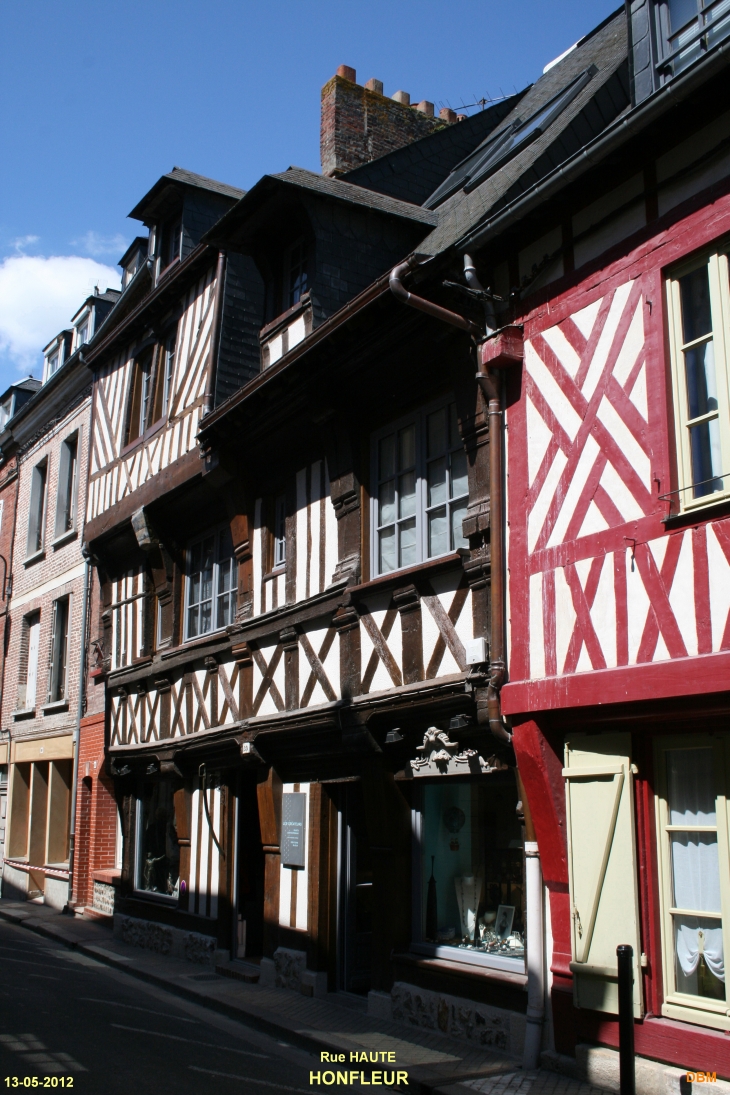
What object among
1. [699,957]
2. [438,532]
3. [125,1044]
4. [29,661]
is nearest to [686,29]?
[438,532]

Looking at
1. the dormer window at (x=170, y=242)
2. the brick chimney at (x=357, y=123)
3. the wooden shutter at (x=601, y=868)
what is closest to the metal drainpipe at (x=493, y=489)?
the wooden shutter at (x=601, y=868)

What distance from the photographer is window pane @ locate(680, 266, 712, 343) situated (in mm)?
5734

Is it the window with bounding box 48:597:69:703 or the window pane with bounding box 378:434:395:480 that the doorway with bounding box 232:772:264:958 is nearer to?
the window pane with bounding box 378:434:395:480

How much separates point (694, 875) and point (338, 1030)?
3.28 m

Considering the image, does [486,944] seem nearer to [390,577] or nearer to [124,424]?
[390,577]

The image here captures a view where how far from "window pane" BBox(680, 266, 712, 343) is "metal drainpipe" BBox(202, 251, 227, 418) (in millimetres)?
6375

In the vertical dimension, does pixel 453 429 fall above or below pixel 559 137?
below

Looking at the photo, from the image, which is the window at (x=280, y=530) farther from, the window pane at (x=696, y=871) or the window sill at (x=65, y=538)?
the window sill at (x=65, y=538)

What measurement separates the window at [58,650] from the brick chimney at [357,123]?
8185 mm

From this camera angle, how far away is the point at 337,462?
8.93m

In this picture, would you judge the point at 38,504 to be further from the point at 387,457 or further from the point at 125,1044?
the point at 125,1044

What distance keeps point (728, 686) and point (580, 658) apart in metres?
1.14

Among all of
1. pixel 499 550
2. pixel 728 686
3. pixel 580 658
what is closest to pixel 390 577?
pixel 499 550

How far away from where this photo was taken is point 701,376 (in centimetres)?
569
